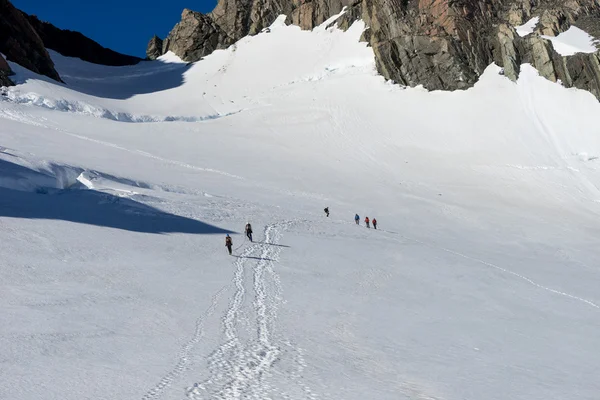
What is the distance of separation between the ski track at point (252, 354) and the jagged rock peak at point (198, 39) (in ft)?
321

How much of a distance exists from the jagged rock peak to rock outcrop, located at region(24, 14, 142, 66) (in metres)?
12.6

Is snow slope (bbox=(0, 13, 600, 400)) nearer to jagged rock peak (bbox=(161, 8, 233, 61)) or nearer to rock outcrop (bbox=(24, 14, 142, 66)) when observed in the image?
jagged rock peak (bbox=(161, 8, 233, 61))

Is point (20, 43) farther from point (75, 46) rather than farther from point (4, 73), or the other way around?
point (75, 46)

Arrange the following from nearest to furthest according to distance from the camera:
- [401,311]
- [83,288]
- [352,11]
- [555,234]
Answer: [83,288]
[401,311]
[555,234]
[352,11]

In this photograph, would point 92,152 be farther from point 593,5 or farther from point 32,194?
point 593,5

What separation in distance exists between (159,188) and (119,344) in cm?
2318

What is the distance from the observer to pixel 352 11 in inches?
3875

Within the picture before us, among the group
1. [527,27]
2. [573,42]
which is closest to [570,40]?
[573,42]

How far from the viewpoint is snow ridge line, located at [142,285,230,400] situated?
28.5 ft

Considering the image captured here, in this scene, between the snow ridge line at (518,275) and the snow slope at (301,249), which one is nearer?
the snow slope at (301,249)

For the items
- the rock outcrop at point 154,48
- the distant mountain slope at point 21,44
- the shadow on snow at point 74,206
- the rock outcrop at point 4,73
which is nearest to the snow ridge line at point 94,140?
the rock outcrop at point 4,73

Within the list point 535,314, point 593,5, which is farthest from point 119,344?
point 593,5

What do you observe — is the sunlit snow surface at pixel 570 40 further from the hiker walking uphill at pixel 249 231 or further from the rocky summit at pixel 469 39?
the hiker walking uphill at pixel 249 231

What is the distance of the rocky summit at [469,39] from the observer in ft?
239
